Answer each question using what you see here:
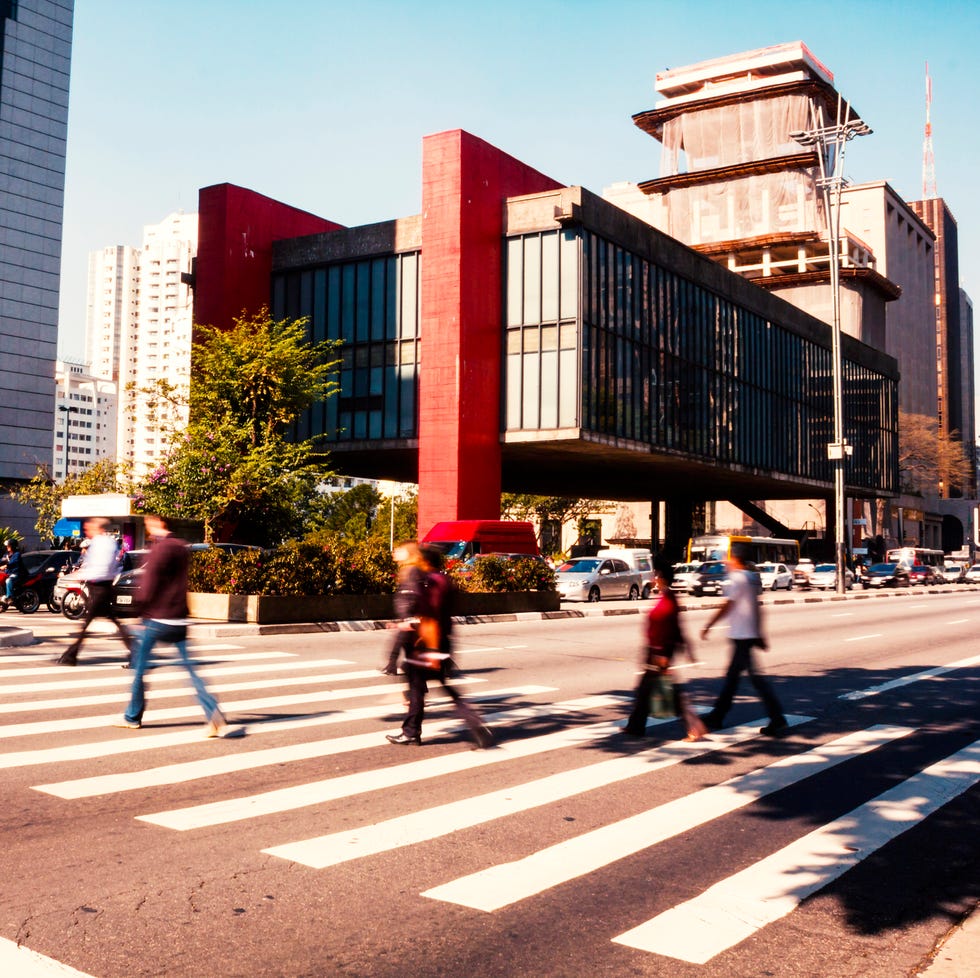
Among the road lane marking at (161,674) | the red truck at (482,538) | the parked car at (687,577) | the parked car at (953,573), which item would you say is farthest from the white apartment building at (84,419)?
the road lane marking at (161,674)

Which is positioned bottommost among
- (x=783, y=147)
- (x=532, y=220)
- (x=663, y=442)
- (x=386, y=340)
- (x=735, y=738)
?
(x=735, y=738)

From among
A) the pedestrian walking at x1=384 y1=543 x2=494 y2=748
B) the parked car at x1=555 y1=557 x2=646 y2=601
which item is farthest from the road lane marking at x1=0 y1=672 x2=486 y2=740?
the parked car at x1=555 y1=557 x2=646 y2=601

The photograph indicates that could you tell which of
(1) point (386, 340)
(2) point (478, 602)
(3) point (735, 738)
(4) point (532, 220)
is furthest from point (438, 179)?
(3) point (735, 738)

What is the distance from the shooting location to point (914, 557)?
7356 cm

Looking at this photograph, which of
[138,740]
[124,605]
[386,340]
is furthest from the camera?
[386,340]

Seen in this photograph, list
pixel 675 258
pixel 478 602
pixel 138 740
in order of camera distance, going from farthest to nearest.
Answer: pixel 675 258, pixel 478 602, pixel 138 740

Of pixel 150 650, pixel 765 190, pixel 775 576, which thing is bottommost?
pixel 775 576

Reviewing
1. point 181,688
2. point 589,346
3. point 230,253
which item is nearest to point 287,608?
point 181,688

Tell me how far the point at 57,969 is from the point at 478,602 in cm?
2101

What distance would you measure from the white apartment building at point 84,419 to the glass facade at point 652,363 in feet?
474

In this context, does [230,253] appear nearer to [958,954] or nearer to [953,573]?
Result: [958,954]

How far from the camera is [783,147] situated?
319 feet

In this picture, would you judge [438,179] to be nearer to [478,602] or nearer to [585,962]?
[478,602]

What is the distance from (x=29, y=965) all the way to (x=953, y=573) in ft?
273
